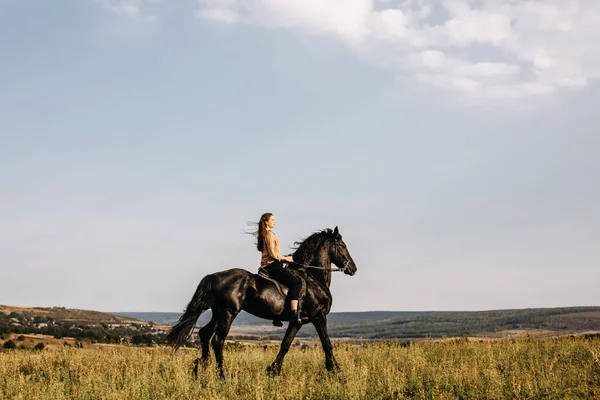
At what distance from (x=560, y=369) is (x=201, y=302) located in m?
7.16

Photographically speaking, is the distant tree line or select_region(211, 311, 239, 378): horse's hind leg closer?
select_region(211, 311, 239, 378): horse's hind leg

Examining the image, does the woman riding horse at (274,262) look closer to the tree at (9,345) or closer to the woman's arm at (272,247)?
the woman's arm at (272,247)

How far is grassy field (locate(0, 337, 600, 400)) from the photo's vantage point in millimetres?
10148

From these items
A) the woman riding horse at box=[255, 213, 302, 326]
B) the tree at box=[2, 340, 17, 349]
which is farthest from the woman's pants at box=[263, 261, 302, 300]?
the tree at box=[2, 340, 17, 349]

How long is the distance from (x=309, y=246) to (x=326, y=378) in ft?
10.7

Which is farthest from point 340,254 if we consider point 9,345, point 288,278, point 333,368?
point 9,345

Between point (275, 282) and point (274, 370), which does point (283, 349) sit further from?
point (275, 282)

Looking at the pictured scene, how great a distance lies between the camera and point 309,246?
44.9 feet

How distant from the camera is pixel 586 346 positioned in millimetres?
15383

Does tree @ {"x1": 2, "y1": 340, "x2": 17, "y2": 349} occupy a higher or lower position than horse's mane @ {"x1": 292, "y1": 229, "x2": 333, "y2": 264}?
lower

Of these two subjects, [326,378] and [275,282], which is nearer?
[326,378]

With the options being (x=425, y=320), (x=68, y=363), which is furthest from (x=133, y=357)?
(x=425, y=320)

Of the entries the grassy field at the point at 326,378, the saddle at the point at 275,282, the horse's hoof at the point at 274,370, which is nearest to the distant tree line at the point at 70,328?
the grassy field at the point at 326,378

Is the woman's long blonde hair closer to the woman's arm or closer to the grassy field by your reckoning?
the woman's arm
